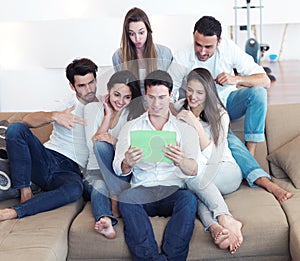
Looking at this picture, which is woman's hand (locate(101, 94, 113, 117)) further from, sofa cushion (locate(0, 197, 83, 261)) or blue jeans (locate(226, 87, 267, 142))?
blue jeans (locate(226, 87, 267, 142))

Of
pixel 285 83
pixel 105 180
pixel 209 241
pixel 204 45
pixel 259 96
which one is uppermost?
pixel 204 45

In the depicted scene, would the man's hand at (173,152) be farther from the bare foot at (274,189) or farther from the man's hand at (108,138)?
the bare foot at (274,189)

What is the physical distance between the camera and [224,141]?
2463mm

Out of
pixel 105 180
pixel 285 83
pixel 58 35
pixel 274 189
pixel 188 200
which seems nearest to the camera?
pixel 188 200

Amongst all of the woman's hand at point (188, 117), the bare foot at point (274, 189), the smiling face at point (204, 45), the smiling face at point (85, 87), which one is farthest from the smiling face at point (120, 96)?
the bare foot at point (274, 189)

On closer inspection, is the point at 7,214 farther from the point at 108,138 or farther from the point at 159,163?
the point at 159,163

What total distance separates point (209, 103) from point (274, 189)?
18.2 inches

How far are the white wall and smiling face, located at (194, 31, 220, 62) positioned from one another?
7.12 feet

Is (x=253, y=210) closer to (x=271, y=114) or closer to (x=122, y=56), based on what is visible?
(x=271, y=114)

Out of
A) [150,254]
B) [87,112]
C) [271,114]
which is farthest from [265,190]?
[87,112]

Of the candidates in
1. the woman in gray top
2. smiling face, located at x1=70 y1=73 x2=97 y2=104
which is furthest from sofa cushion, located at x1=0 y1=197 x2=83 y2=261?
the woman in gray top

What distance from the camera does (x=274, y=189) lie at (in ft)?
8.14

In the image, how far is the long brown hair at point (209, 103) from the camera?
2414mm

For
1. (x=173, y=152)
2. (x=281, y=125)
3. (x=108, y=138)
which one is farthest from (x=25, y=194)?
(x=281, y=125)
